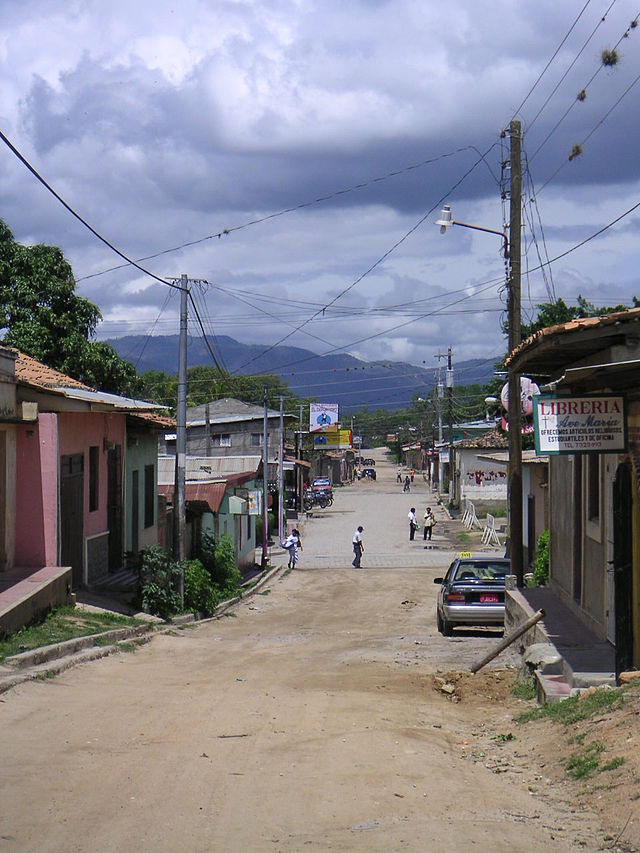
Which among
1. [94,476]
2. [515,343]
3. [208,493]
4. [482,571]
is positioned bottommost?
[482,571]

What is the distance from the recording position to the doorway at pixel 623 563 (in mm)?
10477

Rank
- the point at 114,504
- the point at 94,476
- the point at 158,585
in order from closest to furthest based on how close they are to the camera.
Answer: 1. the point at 158,585
2. the point at 94,476
3. the point at 114,504

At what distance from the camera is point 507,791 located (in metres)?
7.51

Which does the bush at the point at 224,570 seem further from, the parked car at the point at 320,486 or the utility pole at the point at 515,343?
the parked car at the point at 320,486

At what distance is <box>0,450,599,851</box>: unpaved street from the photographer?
619 cm

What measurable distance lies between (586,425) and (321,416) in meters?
75.1

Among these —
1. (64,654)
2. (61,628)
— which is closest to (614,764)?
(64,654)

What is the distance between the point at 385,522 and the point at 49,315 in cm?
3393

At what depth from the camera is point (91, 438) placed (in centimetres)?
2119

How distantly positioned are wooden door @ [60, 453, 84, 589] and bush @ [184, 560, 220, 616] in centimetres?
300

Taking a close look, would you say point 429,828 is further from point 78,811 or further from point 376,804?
point 78,811

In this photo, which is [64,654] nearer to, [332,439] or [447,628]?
[447,628]

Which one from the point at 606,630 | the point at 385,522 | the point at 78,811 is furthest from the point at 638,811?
the point at 385,522

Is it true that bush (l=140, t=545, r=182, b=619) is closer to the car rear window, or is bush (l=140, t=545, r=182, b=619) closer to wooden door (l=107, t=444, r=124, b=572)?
wooden door (l=107, t=444, r=124, b=572)
